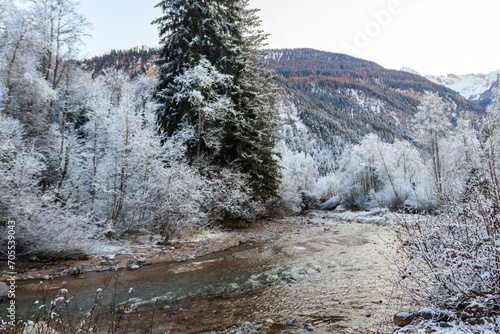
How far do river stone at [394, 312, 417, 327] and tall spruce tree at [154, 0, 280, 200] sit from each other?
13.2 meters

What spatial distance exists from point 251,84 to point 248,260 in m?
14.9

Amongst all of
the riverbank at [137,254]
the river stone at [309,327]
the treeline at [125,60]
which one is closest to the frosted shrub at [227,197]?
the riverbank at [137,254]

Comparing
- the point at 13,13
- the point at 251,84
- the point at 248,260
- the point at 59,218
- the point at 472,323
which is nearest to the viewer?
the point at 472,323

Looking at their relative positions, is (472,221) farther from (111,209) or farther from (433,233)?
(111,209)

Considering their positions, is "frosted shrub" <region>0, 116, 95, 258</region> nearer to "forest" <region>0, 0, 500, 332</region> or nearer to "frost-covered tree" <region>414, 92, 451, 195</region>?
"forest" <region>0, 0, 500, 332</region>

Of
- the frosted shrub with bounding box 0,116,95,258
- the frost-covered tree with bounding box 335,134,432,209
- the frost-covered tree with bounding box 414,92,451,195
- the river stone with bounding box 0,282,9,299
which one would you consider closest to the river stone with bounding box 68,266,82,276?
the frosted shrub with bounding box 0,116,95,258

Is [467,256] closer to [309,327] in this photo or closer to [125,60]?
[309,327]

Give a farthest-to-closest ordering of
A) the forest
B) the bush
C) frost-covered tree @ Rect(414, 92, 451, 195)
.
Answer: frost-covered tree @ Rect(414, 92, 451, 195) < the forest < the bush

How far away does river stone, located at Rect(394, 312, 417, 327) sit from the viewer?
3.92 metres

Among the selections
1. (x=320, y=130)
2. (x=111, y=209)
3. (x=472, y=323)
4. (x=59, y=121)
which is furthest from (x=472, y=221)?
(x=320, y=130)

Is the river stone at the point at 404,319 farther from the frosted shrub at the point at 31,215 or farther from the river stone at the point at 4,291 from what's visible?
the frosted shrub at the point at 31,215

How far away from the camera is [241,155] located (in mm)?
18719

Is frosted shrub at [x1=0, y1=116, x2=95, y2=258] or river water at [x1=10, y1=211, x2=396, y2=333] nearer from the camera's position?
river water at [x1=10, y1=211, x2=396, y2=333]

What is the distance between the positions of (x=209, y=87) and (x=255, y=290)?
42.0ft
